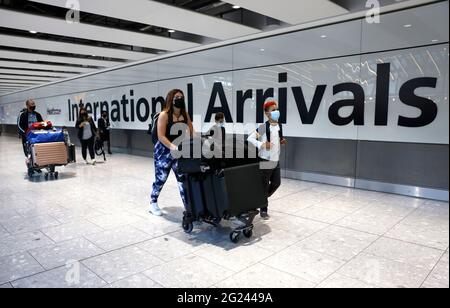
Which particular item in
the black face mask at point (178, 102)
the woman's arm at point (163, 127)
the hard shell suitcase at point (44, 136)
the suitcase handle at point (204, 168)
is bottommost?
the suitcase handle at point (204, 168)

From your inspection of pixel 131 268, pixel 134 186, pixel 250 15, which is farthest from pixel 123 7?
pixel 131 268

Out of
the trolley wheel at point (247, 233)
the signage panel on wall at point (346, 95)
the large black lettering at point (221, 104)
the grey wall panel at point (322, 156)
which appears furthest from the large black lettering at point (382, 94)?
the trolley wheel at point (247, 233)

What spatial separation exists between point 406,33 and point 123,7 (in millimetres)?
4490

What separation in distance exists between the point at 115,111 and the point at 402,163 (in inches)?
370

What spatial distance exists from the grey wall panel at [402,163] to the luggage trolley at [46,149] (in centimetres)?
575

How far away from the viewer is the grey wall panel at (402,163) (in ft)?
16.3

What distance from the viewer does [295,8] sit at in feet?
16.7

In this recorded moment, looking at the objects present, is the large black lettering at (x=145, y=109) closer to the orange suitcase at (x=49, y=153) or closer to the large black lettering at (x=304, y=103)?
the orange suitcase at (x=49, y=153)

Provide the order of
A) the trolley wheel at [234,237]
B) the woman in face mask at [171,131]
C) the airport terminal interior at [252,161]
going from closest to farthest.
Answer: the airport terminal interior at [252,161]
the trolley wheel at [234,237]
the woman in face mask at [171,131]

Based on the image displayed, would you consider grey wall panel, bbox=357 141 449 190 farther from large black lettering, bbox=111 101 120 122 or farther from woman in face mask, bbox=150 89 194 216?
large black lettering, bbox=111 101 120 122

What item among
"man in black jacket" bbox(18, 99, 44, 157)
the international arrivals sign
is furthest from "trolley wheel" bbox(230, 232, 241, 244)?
"man in black jacket" bbox(18, 99, 44, 157)

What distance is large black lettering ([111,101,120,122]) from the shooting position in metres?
11.4

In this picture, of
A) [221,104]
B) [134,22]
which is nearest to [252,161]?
[221,104]
